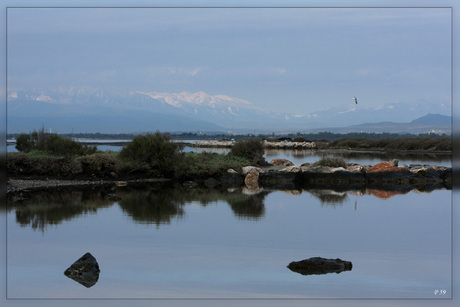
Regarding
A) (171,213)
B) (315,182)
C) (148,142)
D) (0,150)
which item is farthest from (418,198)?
(0,150)

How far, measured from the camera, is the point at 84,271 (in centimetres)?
738

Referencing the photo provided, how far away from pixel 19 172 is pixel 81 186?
2.11 metres

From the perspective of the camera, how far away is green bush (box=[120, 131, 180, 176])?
62.8 feet

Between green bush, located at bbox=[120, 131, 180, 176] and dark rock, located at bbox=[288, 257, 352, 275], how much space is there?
463 inches

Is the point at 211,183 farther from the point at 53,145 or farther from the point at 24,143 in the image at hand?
the point at 24,143

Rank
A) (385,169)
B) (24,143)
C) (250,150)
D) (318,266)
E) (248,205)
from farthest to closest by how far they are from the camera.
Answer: (250,150) < (24,143) < (385,169) < (248,205) < (318,266)

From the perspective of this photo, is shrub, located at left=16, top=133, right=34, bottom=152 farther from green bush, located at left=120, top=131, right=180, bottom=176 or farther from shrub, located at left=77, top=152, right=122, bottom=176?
green bush, located at left=120, top=131, right=180, bottom=176

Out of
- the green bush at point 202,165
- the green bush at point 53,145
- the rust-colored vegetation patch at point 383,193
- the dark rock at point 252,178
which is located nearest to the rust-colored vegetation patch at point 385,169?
the rust-colored vegetation patch at point 383,193

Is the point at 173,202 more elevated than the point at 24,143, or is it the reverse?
the point at 24,143

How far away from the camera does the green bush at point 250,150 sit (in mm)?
22188

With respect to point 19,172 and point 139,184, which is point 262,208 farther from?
point 19,172

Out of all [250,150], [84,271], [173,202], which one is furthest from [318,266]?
[250,150]

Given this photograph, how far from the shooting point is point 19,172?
17.5 meters

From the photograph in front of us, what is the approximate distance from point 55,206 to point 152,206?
2.09 meters
